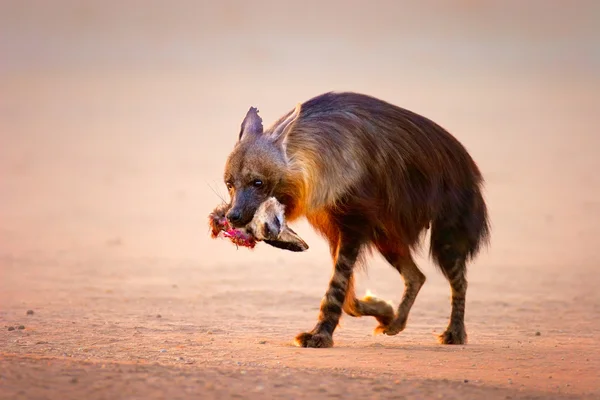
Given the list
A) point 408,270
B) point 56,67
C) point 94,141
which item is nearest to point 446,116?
point 94,141

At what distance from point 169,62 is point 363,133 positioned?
72.1ft

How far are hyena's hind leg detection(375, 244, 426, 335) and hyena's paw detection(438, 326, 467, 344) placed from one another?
15.3 inches

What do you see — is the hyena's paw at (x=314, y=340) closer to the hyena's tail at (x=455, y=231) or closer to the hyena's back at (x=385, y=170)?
the hyena's back at (x=385, y=170)

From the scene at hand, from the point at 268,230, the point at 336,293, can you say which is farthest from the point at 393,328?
the point at 268,230

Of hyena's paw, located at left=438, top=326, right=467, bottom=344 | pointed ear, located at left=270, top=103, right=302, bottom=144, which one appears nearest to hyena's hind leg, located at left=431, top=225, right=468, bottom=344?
hyena's paw, located at left=438, top=326, right=467, bottom=344

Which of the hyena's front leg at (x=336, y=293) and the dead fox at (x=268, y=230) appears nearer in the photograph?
the dead fox at (x=268, y=230)

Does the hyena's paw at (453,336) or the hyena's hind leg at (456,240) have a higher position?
the hyena's hind leg at (456,240)

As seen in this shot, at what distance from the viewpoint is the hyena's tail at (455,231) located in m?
10.5

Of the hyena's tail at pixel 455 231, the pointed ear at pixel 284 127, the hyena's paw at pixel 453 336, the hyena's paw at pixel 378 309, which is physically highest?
the pointed ear at pixel 284 127

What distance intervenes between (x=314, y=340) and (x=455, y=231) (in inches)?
65.9

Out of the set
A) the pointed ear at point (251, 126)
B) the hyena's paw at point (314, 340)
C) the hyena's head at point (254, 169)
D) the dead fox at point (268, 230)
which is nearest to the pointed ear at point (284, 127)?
the hyena's head at point (254, 169)

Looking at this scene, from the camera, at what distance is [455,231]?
10.6 meters

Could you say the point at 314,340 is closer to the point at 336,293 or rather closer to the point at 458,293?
the point at 336,293

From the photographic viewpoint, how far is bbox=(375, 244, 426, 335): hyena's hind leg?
416 inches
